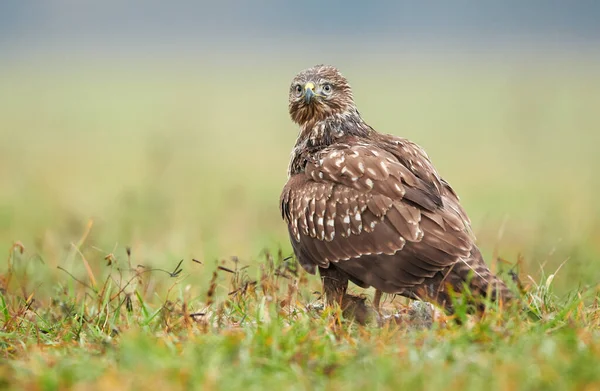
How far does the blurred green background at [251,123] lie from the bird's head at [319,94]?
1.37 meters

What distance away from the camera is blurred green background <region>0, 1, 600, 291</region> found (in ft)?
43.7

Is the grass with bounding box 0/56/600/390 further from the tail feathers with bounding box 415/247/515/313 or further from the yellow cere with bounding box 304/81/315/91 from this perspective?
the yellow cere with bounding box 304/81/315/91

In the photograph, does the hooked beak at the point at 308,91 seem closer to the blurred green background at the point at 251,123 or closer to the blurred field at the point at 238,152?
the blurred green background at the point at 251,123

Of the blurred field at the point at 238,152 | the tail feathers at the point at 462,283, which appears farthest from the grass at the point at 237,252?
the tail feathers at the point at 462,283

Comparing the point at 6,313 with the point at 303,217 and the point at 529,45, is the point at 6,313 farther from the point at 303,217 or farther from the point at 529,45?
the point at 529,45

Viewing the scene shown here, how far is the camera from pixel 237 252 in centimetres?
1224

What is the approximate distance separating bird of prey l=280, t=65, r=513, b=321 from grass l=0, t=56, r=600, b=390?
10.5 inches

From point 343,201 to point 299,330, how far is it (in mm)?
1402

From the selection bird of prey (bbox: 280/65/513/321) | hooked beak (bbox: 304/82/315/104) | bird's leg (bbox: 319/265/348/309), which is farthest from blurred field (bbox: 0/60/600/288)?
hooked beak (bbox: 304/82/315/104)

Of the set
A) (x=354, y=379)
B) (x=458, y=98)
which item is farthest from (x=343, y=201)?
(x=458, y=98)

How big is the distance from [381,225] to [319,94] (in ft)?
5.80

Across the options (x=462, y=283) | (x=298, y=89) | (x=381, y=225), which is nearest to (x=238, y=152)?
(x=298, y=89)

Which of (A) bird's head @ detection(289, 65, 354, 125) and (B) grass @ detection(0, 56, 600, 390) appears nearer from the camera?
(B) grass @ detection(0, 56, 600, 390)

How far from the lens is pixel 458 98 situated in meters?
43.1
